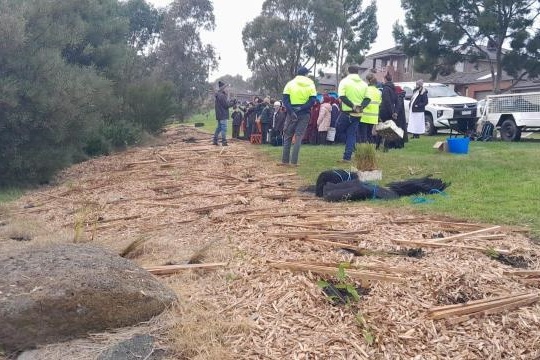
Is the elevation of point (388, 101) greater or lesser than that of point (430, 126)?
greater

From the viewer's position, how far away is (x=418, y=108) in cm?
1619

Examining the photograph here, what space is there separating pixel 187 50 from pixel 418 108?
30201 millimetres

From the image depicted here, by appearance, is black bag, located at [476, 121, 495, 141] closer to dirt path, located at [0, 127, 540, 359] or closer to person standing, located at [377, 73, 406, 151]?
person standing, located at [377, 73, 406, 151]

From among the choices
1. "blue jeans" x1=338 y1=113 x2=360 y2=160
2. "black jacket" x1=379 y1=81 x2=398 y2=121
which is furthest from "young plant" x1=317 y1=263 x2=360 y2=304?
"black jacket" x1=379 y1=81 x2=398 y2=121

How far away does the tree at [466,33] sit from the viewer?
100ft

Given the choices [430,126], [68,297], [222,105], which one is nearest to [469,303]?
[68,297]

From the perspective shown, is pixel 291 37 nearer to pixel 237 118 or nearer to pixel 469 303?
pixel 237 118

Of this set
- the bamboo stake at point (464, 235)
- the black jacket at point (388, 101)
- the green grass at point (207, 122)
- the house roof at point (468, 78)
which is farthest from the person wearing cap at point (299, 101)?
the house roof at point (468, 78)

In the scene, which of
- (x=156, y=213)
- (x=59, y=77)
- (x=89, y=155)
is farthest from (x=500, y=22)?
(x=156, y=213)

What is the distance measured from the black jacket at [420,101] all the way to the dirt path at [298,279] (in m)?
9.10

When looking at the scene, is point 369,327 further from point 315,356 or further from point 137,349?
point 137,349

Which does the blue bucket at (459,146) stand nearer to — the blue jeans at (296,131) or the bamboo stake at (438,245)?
the blue jeans at (296,131)

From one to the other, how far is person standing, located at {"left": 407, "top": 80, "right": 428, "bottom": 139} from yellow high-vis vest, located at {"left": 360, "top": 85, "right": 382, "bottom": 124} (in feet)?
14.7

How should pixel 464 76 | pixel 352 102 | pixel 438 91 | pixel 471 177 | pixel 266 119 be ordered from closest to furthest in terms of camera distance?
pixel 471 177 → pixel 352 102 → pixel 266 119 → pixel 438 91 → pixel 464 76
